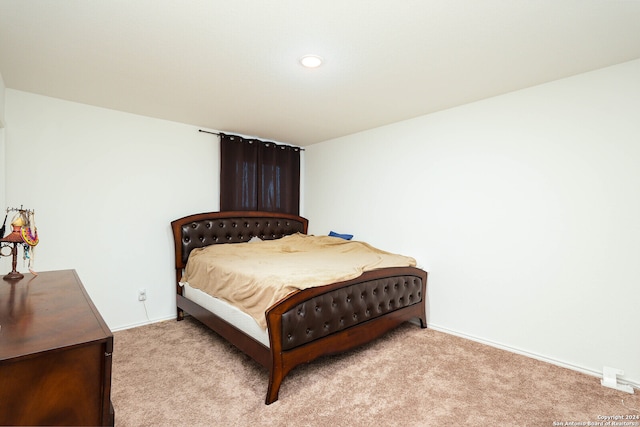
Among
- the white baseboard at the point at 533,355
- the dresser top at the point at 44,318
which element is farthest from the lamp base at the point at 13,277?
the white baseboard at the point at 533,355

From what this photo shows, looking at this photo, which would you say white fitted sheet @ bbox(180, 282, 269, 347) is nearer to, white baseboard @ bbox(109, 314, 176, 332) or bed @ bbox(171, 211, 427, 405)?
bed @ bbox(171, 211, 427, 405)

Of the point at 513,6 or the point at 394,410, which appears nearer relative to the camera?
the point at 513,6

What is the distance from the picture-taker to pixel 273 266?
8.74 feet

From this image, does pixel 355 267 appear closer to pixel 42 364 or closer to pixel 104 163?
pixel 42 364

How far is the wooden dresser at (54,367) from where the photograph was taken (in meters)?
0.94

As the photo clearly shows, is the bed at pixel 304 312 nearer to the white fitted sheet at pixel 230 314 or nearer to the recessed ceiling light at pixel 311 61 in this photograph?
the white fitted sheet at pixel 230 314

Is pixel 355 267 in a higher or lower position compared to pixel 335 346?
higher

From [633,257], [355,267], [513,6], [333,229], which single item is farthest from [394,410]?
[333,229]

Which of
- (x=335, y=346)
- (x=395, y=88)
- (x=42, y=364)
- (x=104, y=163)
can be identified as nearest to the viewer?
(x=42, y=364)

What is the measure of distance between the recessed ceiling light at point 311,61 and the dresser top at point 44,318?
6.07 ft

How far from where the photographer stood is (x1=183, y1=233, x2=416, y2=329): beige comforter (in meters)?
2.16

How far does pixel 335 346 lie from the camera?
2285 mm

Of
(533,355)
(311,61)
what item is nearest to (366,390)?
(533,355)

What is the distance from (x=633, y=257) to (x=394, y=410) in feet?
6.38
